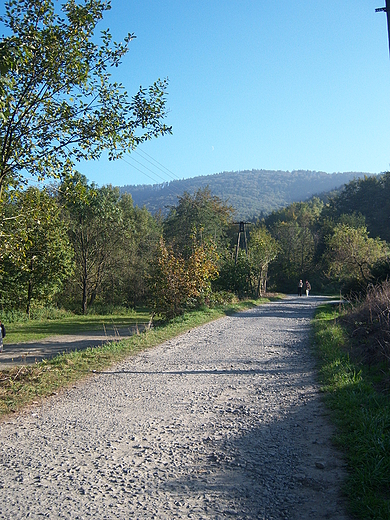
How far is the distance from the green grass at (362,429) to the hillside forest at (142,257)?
5.15 metres

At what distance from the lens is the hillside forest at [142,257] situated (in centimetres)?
852

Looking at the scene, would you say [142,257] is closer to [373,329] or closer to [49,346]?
[49,346]

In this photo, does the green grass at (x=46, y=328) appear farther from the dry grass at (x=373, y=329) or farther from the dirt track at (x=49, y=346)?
the dry grass at (x=373, y=329)

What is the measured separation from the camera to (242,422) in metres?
5.20

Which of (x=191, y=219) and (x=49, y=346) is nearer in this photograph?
(x=49, y=346)

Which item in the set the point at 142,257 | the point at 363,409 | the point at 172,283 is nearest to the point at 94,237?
the point at 142,257

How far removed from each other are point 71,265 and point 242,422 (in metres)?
27.8

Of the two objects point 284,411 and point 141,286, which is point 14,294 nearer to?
point 141,286

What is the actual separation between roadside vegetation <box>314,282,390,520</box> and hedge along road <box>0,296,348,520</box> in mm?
151

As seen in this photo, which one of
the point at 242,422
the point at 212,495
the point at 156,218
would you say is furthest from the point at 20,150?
the point at 156,218

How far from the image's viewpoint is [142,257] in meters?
45.4

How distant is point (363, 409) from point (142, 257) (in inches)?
1615

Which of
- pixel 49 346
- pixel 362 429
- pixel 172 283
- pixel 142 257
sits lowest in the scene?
pixel 49 346

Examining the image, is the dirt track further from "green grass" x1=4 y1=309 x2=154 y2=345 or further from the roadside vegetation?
the roadside vegetation
